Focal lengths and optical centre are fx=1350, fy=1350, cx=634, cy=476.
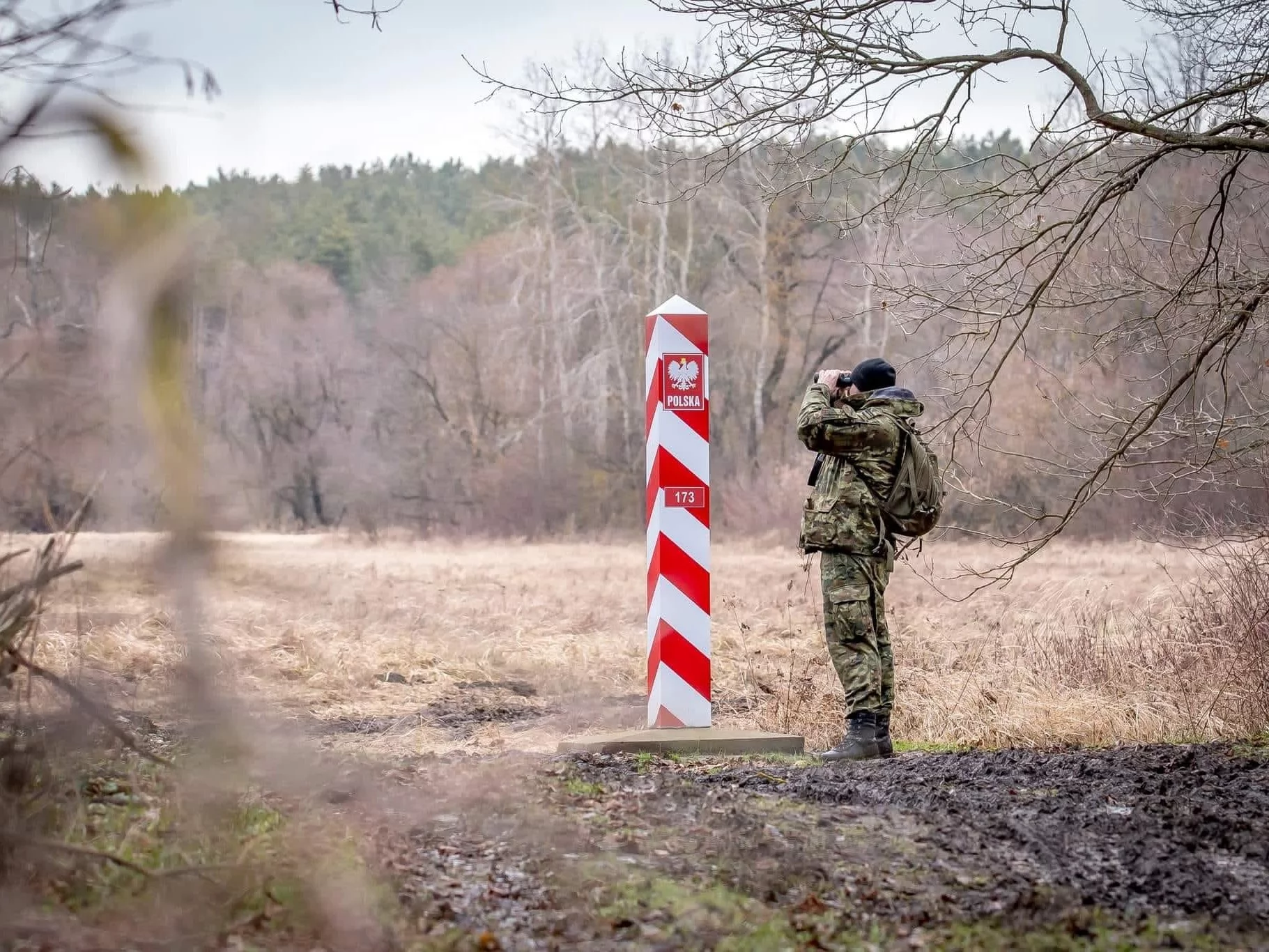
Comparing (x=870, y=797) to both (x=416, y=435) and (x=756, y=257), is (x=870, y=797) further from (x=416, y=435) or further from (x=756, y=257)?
(x=416, y=435)

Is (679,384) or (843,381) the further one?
(843,381)

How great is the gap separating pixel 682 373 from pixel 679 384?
0.21 ft

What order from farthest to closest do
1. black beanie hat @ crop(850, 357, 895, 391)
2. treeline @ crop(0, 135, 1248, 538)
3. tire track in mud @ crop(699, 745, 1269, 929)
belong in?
treeline @ crop(0, 135, 1248, 538) → black beanie hat @ crop(850, 357, 895, 391) → tire track in mud @ crop(699, 745, 1269, 929)

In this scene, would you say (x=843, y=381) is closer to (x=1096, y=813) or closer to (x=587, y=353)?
(x=1096, y=813)

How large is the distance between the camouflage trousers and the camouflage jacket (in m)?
0.10

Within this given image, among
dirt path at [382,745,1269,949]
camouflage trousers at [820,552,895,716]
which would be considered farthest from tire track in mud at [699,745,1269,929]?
camouflage trousers at [820,552,895,716]

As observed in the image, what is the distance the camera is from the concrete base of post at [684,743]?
6953 millimetres

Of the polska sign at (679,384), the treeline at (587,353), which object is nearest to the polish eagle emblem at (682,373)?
the polska sign at (679,384)

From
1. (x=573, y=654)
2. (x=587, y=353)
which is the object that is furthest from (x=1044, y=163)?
(x=587, y=353)

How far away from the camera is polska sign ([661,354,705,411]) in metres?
7.39

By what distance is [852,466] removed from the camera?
7.54m

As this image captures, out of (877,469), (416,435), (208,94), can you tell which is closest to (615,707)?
(877,469)

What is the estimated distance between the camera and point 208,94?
285 cm

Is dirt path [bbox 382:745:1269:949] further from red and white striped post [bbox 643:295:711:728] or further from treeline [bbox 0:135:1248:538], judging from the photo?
treeline [bbox 0:135:1248:538]
